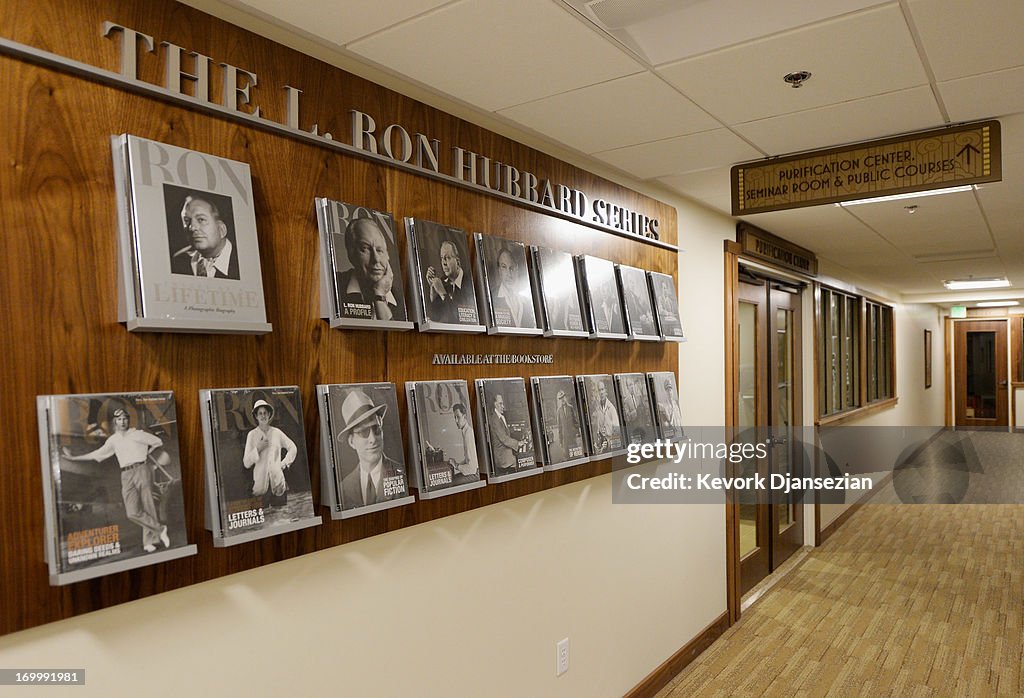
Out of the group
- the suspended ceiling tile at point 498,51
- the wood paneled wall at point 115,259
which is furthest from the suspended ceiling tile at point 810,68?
the wood paneled wall at point 115,259

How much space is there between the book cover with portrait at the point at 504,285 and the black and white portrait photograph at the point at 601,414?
18.0 inches

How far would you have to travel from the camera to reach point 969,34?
A: 6.09 ft

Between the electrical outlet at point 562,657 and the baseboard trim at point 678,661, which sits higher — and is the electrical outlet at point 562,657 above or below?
above

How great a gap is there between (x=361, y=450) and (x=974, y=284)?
862cm

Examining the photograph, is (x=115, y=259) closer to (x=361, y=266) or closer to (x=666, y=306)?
(x=361, y=266)

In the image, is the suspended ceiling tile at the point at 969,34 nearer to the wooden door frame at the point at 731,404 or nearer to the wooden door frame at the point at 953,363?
the wooden door frame at the point at 731,404

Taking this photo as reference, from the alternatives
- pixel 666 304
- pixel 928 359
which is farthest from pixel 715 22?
pixel 928 359

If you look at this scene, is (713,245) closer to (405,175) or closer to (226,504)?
(405,175)

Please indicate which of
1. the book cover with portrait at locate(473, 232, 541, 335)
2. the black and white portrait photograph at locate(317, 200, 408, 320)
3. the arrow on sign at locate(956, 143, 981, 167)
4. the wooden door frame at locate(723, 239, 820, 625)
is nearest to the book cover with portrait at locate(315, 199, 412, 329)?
the black and white portrait photograph at locate(317, 200, 408, 320)

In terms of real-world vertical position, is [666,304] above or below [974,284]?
below

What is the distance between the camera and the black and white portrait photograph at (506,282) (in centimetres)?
242

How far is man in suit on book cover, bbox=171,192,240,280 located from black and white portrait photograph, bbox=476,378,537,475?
983 mm

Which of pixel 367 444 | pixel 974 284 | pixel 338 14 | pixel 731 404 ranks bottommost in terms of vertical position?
pixel 731 404

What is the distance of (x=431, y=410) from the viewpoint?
7.16 feet
